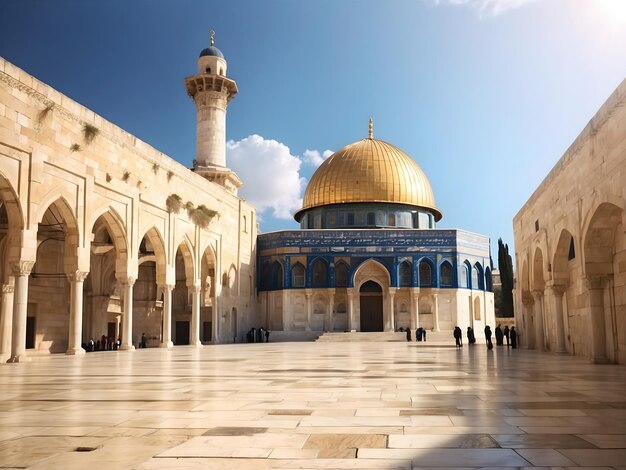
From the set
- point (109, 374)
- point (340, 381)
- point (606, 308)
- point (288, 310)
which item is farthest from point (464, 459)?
point (288, 310)

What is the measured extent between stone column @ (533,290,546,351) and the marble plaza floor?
38.6 feet

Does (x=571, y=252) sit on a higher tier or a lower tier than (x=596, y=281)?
higher

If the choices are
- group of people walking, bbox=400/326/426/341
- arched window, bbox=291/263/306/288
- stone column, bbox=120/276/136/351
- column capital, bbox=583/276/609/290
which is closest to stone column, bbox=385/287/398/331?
group of people walking, bbox=400/326/426/341

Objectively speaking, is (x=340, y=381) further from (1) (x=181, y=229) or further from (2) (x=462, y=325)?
(2) (x=462, y=325)

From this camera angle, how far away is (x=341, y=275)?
3631 cm

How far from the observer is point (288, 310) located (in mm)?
35719

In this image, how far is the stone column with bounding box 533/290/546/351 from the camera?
2050cm

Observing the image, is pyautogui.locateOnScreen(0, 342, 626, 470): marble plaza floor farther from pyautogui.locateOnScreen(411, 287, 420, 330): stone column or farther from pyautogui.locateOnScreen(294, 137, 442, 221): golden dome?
pyautogui.locateOnScreen(294, 137, 442, 221): golden dome

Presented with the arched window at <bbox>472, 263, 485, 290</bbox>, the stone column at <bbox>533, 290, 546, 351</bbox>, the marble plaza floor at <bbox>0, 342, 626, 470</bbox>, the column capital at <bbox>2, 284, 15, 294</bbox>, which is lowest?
the marble plaza floor at <bbox>0, 342, 626, 470</bbox>

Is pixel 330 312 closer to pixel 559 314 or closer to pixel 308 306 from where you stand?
pixel 308 306

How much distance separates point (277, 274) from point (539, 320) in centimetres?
1809

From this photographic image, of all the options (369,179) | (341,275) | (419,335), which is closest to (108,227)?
(419,335)

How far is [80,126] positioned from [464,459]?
17.5 metres

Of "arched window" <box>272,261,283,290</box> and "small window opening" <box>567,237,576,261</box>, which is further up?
"arched window" <box>272,261,283,290</box>
